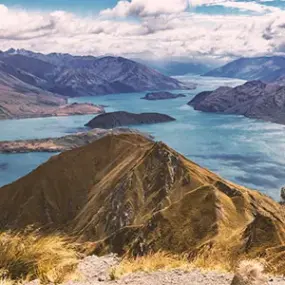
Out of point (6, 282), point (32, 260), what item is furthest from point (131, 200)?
point (6, 282)

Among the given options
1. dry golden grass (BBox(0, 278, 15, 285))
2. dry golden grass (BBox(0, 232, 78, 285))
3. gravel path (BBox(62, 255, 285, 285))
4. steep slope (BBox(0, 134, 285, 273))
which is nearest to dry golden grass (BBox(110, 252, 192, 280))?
gravel path (BBox(62, 255, 285, 285))

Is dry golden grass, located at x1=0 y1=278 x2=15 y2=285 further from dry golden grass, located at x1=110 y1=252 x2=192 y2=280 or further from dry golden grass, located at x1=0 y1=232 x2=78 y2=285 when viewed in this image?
dry golden grass, located at x1=110 y1=252 x2=192 y2=280

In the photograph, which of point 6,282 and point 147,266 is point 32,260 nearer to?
point 6,282

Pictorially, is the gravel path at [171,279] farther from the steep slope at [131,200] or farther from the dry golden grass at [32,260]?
the steep slope at [131,200]

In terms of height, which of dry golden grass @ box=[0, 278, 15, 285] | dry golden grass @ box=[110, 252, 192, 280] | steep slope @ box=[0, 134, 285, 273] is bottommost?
steep slope @ box=[0, 134, 285, 273]

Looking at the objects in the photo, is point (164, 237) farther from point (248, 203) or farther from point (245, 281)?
point (245, 281)

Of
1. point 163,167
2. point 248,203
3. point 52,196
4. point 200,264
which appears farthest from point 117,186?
point 200,264
